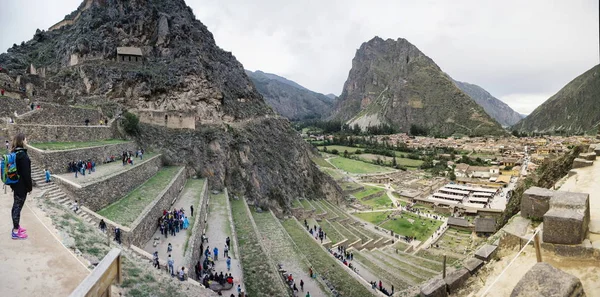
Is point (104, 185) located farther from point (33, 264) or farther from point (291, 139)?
point (291, 139)

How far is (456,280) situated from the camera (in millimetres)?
5492

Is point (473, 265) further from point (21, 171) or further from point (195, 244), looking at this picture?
point (195, 244)

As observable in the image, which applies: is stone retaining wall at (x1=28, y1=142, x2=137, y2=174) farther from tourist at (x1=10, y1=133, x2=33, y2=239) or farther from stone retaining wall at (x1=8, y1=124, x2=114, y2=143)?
tourist at (x1=10, y1=133, x2=33, y2=239)

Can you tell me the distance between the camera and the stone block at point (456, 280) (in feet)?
17.9

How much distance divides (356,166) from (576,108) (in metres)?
165

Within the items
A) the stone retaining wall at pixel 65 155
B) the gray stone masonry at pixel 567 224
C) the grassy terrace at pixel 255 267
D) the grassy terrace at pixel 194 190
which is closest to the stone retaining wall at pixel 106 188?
the stone retaining wall at pixel 65 155

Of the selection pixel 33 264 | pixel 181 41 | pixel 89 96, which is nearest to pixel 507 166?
pixel 181 41

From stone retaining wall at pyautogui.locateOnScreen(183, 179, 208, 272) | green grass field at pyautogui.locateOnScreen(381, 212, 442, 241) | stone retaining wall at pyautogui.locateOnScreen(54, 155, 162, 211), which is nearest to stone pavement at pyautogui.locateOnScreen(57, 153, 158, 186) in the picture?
stone retaining wall at pyautogui.locateOnScreen(54, 155, 162, 211)

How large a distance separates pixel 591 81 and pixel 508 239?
8974 inches

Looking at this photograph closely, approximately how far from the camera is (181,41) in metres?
38.5

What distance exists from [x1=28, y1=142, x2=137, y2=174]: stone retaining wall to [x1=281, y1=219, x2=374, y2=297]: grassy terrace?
44.7 feet

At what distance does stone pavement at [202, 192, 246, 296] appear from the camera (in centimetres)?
1559

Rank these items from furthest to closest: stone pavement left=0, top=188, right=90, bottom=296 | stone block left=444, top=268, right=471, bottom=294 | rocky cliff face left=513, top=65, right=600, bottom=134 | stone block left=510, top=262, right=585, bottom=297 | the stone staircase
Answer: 1. rocky cliff face left=513, top=65, right=600, bottom=134
2. the stone staircase
3. stone pavement left=0, top=188, right=90, bottom=296
4. stone block left=444, top=268, right=471, bottom=294
5. stone block left=510, top=262, right=585, bottom=297

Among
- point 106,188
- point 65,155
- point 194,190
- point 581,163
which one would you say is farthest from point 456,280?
point 194,190
